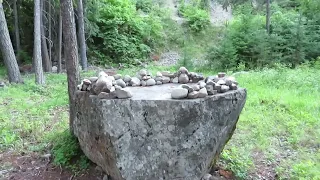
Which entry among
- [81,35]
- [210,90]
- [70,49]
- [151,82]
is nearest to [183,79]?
[151,82]

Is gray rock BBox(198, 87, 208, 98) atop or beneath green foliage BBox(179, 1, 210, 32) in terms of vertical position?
beneath

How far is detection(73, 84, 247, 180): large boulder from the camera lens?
3.57 metres

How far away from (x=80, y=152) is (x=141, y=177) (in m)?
1.38

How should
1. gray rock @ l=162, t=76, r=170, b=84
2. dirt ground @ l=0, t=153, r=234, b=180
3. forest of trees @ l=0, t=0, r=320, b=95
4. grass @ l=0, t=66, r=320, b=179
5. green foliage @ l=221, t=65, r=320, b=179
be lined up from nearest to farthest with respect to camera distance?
dirt ground @ l=0, t=153, r=234, b=180 < green foliage @ l=221, t=65, r=320, b=179 < grass @ l=0, t=66, r=320, b=179 < gray rock @ l=162, t=76, r=170, b=84 < forest of trees @ l=0, t=0, r=320, b=95

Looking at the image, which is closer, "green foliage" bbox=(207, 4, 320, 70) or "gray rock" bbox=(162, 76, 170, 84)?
"gray rock" bbox=(162, 76, 170, 84)

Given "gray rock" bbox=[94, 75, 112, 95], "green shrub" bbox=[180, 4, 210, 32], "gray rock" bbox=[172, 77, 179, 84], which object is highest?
"green shrub" bbox=[180, 4, 210, 32]

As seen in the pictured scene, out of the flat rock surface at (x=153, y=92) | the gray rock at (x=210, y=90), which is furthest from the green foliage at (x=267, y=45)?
the gray rock at (x=210, y=90)

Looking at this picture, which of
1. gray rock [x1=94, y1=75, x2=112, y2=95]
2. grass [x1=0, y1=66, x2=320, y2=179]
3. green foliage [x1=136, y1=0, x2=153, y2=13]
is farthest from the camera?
green foliage [x1=136, y1=0, x2=153, y2=13]

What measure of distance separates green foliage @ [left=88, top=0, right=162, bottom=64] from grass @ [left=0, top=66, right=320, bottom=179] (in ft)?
29.6

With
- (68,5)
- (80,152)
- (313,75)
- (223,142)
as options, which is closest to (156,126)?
(223,142)

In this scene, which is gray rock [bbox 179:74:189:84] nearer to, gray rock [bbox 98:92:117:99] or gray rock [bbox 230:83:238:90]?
gray rock [bbox 230:83:238:90]

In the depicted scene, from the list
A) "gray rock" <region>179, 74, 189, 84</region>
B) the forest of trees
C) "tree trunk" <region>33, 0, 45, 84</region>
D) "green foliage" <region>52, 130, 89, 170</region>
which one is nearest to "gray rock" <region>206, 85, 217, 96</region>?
"gray rock" <region>179, 74, 189, 84</region>

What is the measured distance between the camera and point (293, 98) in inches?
288

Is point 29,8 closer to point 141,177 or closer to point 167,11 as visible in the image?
point 167,11
